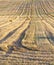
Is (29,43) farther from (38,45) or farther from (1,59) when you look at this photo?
(1,59)

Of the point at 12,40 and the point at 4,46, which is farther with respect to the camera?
the point at 12,40

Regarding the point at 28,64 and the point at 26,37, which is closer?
the point at 28,64

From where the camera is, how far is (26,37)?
1617cm

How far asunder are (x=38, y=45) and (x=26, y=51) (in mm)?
1305

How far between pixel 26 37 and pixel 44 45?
8.11 ft

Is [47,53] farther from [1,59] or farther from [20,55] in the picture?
[1,59]

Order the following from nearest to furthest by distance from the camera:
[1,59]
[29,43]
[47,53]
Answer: [1,59], [47,53], [29,43]

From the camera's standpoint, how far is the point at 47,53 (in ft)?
40.7

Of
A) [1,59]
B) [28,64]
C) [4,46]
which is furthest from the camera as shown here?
[4,46]

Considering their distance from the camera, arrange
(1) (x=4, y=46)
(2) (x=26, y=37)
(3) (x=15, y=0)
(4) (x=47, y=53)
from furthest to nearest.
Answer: (3) (x=15, y=0), (2) (x=26, y=37), (1) (x=4, y=46), (4) (x=47, y=53)

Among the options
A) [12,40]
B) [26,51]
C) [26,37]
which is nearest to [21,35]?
[26,37]

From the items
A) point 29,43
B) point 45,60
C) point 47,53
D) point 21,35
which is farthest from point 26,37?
point 45,60

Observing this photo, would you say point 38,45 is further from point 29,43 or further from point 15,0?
point 15,0

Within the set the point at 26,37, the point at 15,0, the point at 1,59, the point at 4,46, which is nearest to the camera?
the point at 1,59
